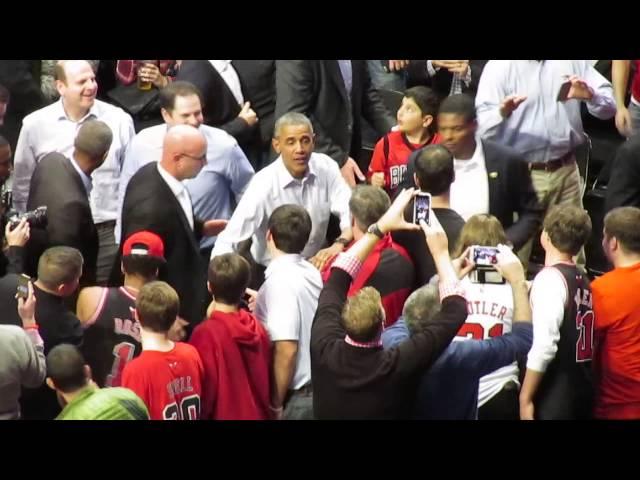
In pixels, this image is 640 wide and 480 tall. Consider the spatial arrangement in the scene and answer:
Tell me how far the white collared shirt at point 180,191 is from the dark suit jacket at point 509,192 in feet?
2.77

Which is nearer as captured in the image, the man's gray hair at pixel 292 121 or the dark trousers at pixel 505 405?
the dark trousers at pixel 505 405

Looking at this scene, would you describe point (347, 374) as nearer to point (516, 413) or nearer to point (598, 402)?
point (516, 413)

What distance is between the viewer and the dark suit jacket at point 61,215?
17.2 feet

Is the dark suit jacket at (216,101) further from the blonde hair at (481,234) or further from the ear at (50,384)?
the ear at (50,384)

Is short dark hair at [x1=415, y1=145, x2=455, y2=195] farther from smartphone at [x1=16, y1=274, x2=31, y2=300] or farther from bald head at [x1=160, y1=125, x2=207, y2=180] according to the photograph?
smartphone at [x1=16, y1=274, x2=31, y2=300]

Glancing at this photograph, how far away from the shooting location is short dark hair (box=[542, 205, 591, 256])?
5109 millimetres

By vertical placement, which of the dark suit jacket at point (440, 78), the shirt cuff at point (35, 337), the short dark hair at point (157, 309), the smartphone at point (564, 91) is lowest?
the shirt cuff at point (35, 337)

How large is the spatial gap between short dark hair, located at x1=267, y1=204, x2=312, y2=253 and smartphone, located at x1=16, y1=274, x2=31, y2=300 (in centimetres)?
98

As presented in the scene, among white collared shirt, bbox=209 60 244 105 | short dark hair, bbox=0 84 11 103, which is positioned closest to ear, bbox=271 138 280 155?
white collared shirt, bbox=209 60 244 105

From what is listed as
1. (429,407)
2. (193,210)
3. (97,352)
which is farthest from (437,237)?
(97,352)

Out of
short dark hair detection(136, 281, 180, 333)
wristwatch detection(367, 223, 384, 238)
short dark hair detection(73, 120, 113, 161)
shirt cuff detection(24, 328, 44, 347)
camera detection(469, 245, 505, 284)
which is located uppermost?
short dark hair detection(73, 120, 113, 161)

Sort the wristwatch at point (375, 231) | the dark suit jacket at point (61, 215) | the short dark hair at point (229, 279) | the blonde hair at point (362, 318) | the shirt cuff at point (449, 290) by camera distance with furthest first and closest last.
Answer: the dark suit jacket at point (61, 215) → the short dark hair at point (229, 279) → the wristwatch at point (375, 231) → the shirt cuff at point (449, 290) → the blonde hair at point (362, 318)

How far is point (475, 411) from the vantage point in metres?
5.06

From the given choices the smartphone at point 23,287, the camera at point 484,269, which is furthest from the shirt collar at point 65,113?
the camera at point 484,269
